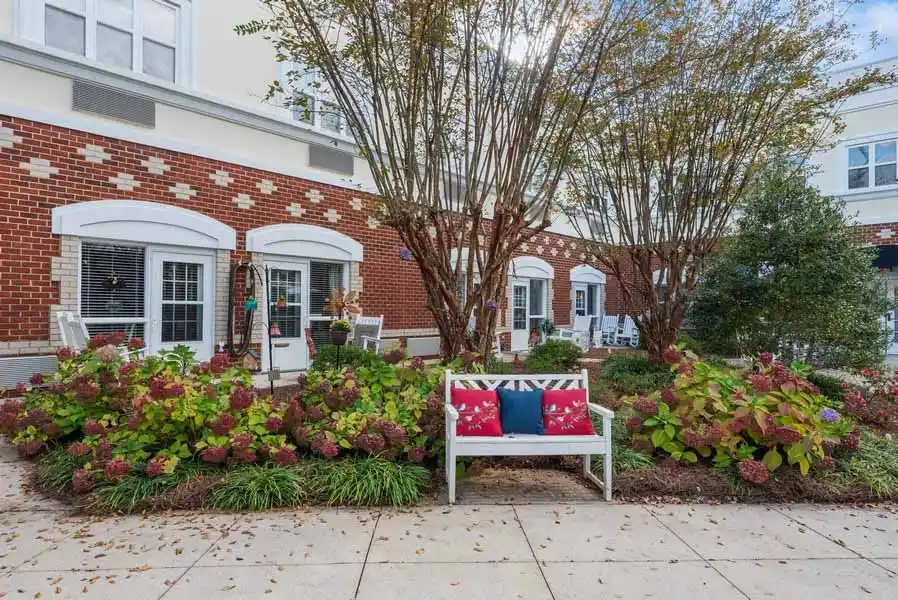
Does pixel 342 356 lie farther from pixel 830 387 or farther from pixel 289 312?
pixel 830 387

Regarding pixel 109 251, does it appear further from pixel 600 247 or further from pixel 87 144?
pixel 600 247

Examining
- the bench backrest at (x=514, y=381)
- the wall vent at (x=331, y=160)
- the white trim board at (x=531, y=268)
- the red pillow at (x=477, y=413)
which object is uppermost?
the wall vent at (x=331, y=160)

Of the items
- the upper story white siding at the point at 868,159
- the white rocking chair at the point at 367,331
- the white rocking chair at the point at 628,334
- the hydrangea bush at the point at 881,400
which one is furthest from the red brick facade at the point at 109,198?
the upper story white siding at the point at 868,159

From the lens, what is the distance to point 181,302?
793 centimetres

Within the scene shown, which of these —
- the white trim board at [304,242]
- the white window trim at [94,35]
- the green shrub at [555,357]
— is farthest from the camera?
the white trim board at [304,242]

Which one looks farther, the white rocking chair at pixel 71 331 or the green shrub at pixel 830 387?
the green shrub at pixel 830 387

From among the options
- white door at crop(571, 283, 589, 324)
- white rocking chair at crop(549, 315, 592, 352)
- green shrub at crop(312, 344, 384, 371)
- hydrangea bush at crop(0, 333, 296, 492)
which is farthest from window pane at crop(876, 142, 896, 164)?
hydrangea bush at crop(0, 333, 296, 492)

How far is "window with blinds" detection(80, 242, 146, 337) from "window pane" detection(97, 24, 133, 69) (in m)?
2.43

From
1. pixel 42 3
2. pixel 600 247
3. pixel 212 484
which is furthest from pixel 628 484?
pixel 42 3

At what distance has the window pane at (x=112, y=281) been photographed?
712 centimetres

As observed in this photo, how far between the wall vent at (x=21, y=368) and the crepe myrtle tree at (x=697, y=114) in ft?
23.9

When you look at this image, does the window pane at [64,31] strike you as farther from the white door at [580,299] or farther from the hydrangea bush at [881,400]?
the white door at [580,299]

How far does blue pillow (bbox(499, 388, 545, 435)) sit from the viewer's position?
4.27 m

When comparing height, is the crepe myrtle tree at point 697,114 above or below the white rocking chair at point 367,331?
above
